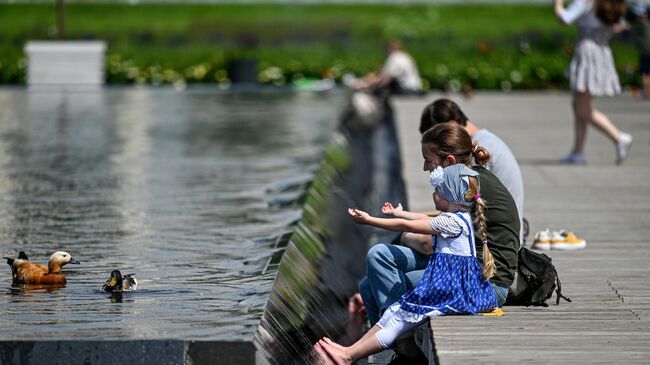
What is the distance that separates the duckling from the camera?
23.5 feet

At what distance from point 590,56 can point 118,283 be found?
707 centimetres

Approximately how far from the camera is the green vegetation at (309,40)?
98.3 ft

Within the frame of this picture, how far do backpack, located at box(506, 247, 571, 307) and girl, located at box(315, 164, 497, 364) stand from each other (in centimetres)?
28

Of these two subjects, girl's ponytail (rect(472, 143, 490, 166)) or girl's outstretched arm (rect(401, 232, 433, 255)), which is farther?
girl's outstretched arm (rect(401, 232, 433, 255))

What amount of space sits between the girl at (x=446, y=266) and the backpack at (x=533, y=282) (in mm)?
277

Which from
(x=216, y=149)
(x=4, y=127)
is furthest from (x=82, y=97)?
(x=216, y=149)

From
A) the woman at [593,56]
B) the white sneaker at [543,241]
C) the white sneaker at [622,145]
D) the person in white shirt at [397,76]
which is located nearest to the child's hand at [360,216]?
the white sneaker at [543,241]

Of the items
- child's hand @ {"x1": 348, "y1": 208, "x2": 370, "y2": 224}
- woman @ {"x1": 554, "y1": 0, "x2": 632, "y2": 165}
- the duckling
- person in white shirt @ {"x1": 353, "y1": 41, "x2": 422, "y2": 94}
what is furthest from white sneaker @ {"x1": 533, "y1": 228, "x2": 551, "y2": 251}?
person in white shirt @ {"x1": 353, "y1": 41, "x2": 422, "y2": 94}

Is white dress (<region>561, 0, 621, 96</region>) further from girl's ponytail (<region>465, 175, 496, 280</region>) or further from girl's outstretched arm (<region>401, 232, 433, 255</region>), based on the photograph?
girl's ponytail (<region>465, 175, 496, 280</region>)

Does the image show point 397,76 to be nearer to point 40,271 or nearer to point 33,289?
point 40,271

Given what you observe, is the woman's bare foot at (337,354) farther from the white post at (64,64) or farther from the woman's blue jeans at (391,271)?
the white post at (64,64)

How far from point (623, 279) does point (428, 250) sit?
1.22 meters

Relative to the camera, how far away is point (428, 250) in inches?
279

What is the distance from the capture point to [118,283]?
7.16 meters
